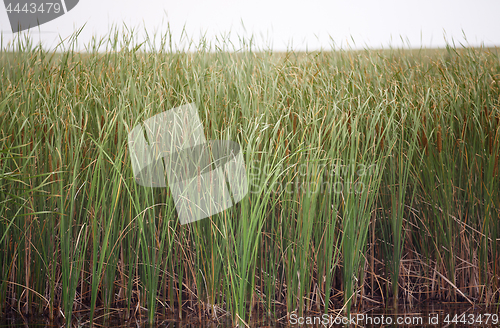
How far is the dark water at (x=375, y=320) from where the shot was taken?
6.36ft

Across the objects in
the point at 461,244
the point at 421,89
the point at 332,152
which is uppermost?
the point at 421,89

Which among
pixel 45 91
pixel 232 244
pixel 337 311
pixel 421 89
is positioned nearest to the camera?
pixel 232 244

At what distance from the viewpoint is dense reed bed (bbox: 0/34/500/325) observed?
1918 millimetres

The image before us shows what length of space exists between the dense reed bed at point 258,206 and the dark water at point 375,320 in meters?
0.07

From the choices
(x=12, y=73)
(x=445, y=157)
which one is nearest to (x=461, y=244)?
(x=445, y=157)

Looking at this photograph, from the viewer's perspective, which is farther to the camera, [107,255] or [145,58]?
[145,58]

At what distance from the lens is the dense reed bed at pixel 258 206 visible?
192cm

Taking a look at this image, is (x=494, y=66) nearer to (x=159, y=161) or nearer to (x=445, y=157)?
(x=445, y=157)

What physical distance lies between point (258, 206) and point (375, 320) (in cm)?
97

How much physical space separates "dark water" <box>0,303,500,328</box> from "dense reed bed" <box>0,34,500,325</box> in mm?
66

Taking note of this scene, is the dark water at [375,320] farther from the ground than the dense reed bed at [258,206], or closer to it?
closer to it

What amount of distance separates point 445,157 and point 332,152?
2.85ft

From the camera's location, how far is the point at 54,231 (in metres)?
1.98

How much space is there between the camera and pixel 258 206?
6.27 ft
